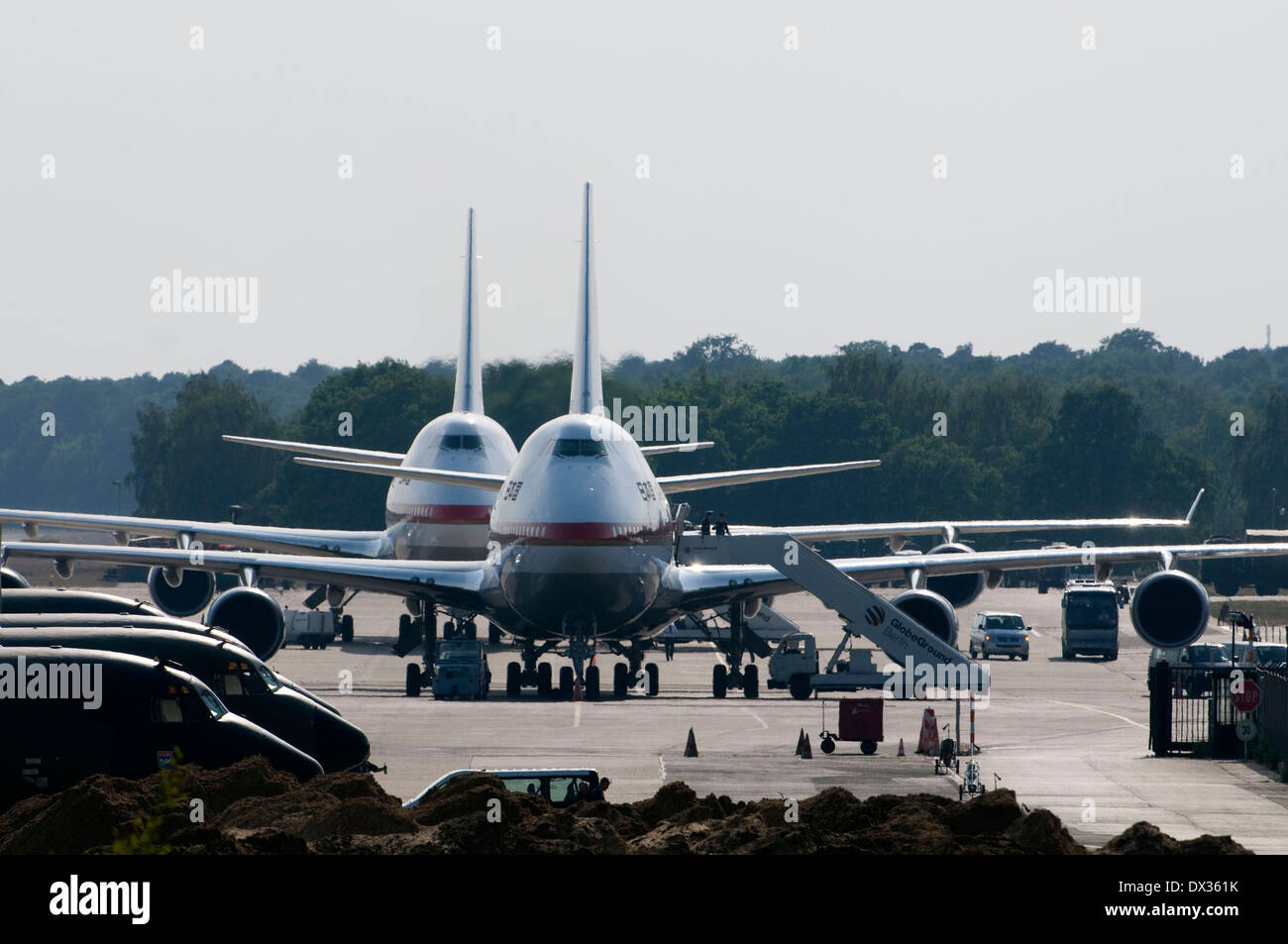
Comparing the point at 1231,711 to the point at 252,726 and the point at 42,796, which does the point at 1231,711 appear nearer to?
the point at 252,726

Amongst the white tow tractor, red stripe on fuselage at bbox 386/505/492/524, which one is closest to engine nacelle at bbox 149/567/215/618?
red stripe on fuselage at bbox 386/505/492/524

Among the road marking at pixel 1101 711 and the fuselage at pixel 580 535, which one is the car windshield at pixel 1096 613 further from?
the fuselage at pixel 580 535

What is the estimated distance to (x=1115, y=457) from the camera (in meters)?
158

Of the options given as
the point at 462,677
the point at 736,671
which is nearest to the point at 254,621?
the point at 462,677

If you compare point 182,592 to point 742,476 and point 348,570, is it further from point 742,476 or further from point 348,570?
point 742,476

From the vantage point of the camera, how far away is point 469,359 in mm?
83875

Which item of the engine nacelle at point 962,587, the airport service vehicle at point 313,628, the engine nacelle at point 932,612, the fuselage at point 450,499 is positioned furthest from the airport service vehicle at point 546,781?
the airport service vehicle at point 313,628

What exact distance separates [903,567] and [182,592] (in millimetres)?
26128

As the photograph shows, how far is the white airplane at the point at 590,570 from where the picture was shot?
4816 centimetres

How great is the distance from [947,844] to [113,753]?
506 inches

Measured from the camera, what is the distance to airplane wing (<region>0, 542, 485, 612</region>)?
52125 mm

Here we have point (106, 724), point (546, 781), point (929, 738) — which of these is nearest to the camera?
point (546, 781)

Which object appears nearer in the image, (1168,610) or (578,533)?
(578,533)
